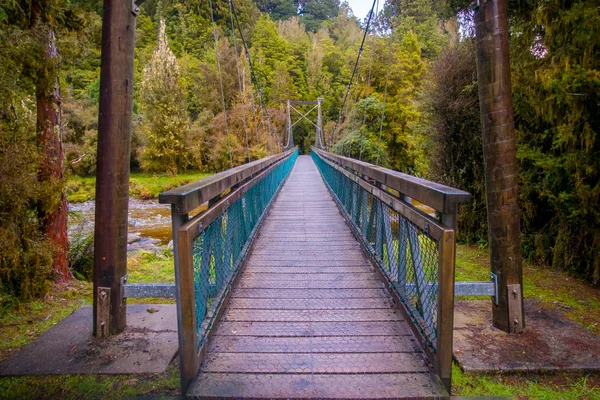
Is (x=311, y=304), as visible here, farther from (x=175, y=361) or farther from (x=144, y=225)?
(x=144, y=225)

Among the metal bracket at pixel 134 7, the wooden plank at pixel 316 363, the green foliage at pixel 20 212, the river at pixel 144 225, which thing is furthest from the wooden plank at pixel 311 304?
the river at pixel 144 225

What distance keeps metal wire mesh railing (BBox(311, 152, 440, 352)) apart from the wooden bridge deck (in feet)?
0.34

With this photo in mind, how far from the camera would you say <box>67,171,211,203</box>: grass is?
17688 mm

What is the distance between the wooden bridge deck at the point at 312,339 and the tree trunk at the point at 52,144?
5.17 feet

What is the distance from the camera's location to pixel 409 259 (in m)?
2.05

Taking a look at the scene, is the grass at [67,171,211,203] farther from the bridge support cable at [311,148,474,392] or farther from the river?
the bridge support cable at [311,148,474,392]

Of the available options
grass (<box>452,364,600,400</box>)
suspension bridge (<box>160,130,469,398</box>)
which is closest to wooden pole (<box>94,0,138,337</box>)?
suspension bridge (<box>160,130,469,398</box>)

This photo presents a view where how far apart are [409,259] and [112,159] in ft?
5.42

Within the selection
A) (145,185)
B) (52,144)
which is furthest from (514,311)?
(145,185)

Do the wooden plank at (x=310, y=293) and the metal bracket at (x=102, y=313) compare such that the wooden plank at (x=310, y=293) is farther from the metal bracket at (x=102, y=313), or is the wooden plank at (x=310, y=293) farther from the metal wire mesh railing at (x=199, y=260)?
the metal bracket at (x=102, y=313)

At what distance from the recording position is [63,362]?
5.74ft

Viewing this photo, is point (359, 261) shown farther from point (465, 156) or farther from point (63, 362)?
point (465, 156)

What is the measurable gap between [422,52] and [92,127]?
19355 millimetres

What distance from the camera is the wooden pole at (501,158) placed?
1989 millimetres
